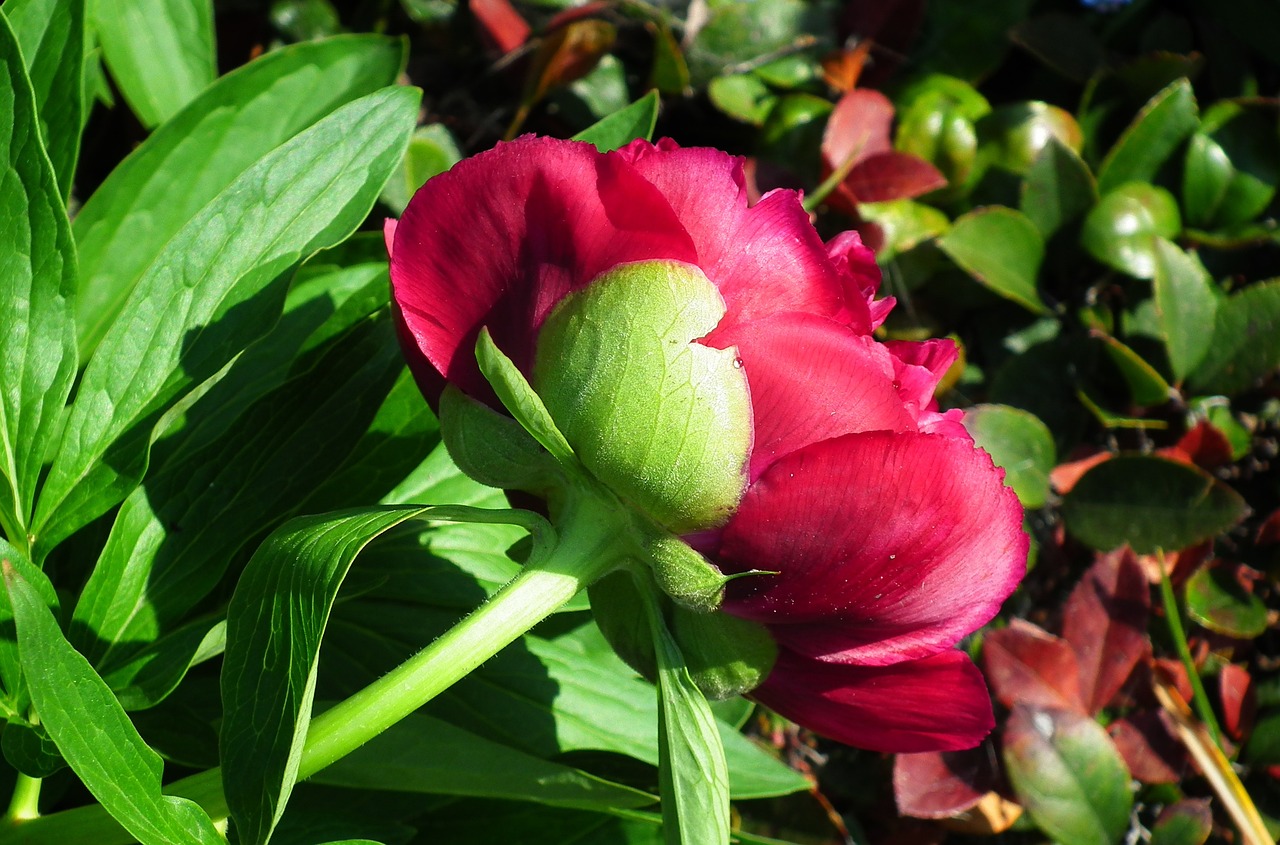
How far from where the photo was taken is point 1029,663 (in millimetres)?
940

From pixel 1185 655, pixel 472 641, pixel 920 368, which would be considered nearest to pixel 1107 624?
pixel 1185 655

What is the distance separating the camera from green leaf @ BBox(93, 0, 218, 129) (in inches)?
35.5

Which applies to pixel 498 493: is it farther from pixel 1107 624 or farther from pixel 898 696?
pixel 1107 624

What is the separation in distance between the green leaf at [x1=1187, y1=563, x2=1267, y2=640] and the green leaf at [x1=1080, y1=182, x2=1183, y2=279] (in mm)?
275

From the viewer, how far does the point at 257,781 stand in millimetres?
475

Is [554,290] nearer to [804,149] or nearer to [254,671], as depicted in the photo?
[254,671]

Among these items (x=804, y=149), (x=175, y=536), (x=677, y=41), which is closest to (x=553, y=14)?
(x=677, y=41)

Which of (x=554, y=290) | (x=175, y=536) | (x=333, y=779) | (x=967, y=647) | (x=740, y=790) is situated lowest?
(x=967, y=647)

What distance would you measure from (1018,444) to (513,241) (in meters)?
0.65

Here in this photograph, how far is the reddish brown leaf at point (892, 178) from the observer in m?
1.07

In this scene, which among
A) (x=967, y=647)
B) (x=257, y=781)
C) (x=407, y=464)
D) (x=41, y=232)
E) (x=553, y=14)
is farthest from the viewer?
(x=553, y=14)

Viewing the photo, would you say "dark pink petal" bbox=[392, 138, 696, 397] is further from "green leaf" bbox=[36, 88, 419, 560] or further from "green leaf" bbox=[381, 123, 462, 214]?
"green leaf" bbox=[381, 123, 462, 214]

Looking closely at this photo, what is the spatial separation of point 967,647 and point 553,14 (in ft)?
2.30

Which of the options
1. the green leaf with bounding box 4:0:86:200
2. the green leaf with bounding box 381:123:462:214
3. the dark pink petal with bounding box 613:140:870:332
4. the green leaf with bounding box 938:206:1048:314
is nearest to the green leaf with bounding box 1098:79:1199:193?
the green leaf with bounding box 938:206:1048:314
